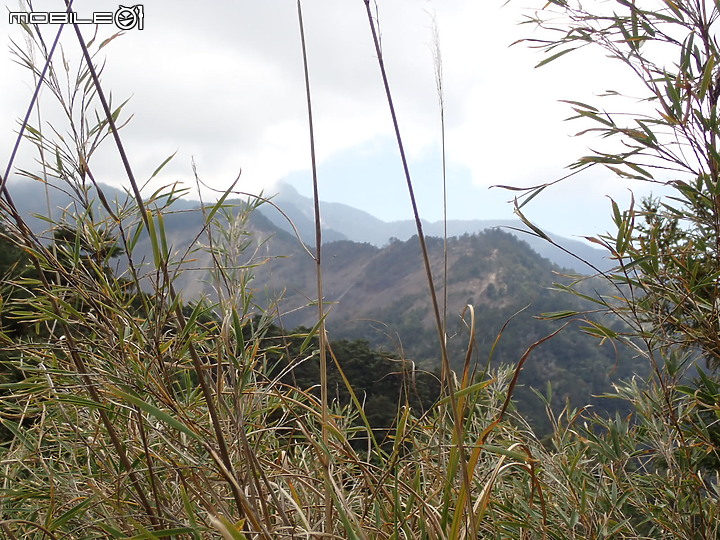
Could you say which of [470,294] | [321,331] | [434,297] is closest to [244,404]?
[321,331]

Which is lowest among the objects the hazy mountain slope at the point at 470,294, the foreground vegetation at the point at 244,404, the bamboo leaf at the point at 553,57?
the hazy mountain slope at the point at 470,294

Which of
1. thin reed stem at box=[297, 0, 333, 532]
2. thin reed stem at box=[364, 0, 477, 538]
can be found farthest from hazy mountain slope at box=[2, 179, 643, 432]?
thin reed stem at box=[364, 0, 477, 538]

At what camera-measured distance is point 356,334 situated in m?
49.2

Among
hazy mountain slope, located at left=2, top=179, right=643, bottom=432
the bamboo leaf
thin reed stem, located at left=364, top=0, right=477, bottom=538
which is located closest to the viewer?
thin reed stem, located at left=364, top=0, right=477, bottom=538

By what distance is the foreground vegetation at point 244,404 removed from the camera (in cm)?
79

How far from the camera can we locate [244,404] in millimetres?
948

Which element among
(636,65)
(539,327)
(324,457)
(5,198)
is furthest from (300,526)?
(539,327)

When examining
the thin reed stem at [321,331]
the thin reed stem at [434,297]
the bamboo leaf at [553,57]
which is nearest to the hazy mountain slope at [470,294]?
the bamboo leaf at [553,57]

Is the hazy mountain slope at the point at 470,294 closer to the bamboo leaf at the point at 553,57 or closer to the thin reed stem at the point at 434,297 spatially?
the bamboo leaf at the point at 553,57

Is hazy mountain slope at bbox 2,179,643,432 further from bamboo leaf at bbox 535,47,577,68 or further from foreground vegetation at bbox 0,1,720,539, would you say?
foreground vegetation at bbox 0,1,720,539

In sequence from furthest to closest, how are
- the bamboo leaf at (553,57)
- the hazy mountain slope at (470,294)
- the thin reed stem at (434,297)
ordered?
the hazy mountain slope at (470,294), the bamboo leaf at (553,57), the thin reed stem at (434,297)

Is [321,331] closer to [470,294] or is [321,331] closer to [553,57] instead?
[553,57]

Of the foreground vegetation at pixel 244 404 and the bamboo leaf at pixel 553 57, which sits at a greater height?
the bamboo leaf at pixel 553 57

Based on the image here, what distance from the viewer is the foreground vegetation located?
0.79 metres
